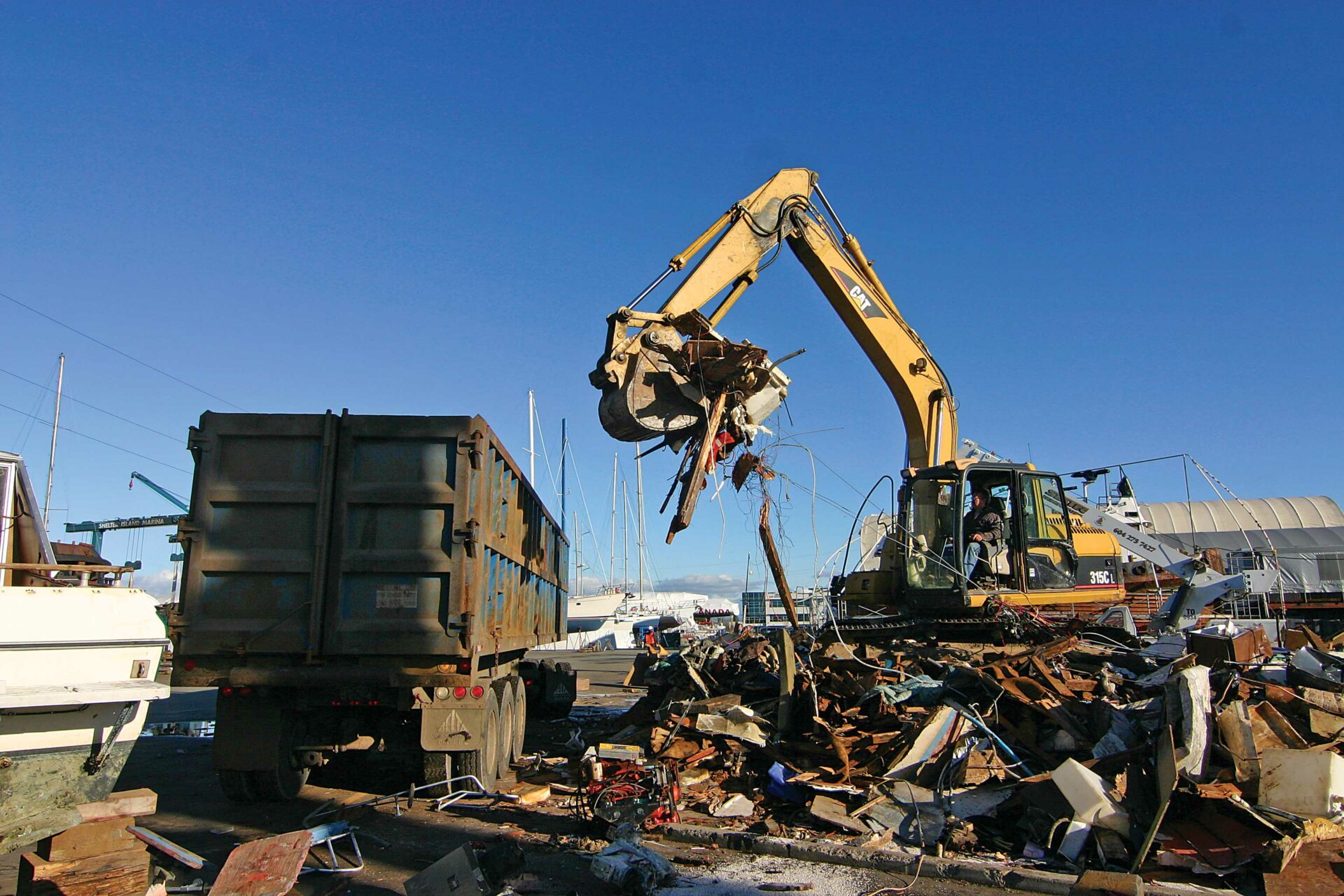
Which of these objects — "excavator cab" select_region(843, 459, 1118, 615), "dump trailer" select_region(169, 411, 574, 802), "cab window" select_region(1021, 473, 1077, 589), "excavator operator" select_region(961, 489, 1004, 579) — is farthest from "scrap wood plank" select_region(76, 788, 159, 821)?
"cab window" select_region(1021, 473, 1077, 589)

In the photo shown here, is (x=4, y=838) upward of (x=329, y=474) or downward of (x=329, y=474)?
downward

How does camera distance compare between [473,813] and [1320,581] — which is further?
[1320,581]

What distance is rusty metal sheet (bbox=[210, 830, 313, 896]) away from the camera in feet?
15.8

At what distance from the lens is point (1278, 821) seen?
5.63 meters

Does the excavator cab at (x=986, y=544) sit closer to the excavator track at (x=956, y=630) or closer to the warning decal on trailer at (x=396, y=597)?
the excavator track at (x=956, y=630)

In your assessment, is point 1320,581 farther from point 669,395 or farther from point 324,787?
point 324,787

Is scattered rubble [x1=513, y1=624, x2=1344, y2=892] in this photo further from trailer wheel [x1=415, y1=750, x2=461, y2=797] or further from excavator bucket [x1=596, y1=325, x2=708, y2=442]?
excavator bucket [x1=596, y1=325, x2=708, y2=442]

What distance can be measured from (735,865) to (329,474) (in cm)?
440

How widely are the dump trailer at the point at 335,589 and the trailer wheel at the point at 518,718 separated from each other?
2.18 meters

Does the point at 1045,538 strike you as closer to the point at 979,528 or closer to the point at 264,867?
the point at 979,528

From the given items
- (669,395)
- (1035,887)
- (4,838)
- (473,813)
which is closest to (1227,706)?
(1035,887)

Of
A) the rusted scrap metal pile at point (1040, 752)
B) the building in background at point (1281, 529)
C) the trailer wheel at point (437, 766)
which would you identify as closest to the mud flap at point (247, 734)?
the trailer wheel at point (437, 766)

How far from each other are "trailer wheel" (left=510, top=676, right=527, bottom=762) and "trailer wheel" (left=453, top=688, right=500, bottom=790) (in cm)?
127

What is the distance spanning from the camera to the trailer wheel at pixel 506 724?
8.52 m
